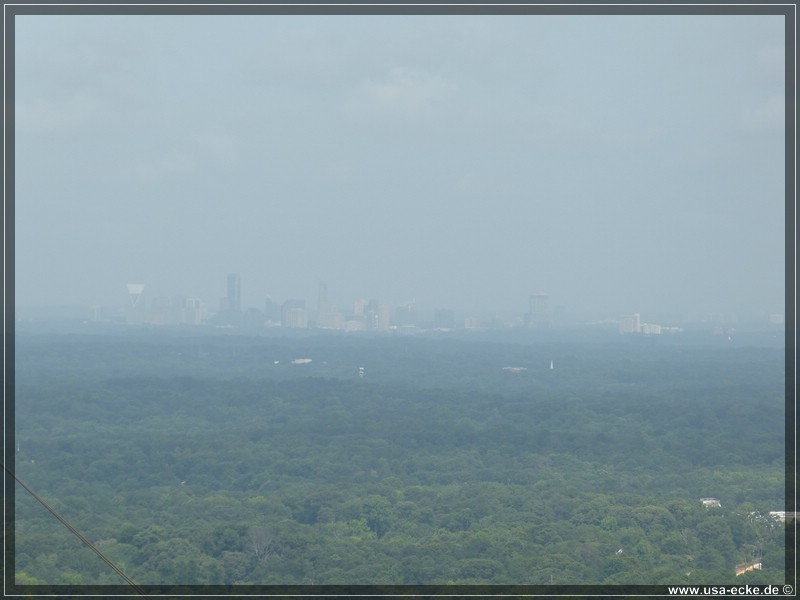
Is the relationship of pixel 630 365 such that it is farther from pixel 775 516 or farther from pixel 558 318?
pixel 775 516

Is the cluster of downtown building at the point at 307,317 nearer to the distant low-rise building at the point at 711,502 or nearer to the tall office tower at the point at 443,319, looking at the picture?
the tall office tower at the point at 443,319

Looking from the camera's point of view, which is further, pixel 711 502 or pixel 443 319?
pixel 443 319

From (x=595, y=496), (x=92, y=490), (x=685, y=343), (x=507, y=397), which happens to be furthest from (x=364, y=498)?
(x=685, y=343)

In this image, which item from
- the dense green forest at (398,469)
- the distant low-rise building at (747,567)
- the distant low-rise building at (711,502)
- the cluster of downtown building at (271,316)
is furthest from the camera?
the cluster of downtown building at (271,316)

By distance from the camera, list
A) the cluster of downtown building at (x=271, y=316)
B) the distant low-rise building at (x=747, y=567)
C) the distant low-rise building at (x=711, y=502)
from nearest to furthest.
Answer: the distant low-rise building at (x=747, y=567)
the distant low-rise building at (x=711, y=502)
the cluster of downtown building at (x=271, y=316)

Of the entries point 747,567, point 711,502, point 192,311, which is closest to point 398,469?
point 711,502

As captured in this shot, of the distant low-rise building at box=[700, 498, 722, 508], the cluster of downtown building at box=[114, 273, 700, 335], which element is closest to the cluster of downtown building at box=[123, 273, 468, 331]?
the cluster of downtown building at box=[114, 273, 700, 335]

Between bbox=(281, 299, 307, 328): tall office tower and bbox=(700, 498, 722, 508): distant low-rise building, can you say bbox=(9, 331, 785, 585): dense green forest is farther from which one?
bbox=(281, 299, 307, 328): tall office tower

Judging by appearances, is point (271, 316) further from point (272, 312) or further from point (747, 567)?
point (747, 567)

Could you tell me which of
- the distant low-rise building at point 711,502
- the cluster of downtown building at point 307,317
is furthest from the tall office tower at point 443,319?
the distant low-rise building at point 711,502
